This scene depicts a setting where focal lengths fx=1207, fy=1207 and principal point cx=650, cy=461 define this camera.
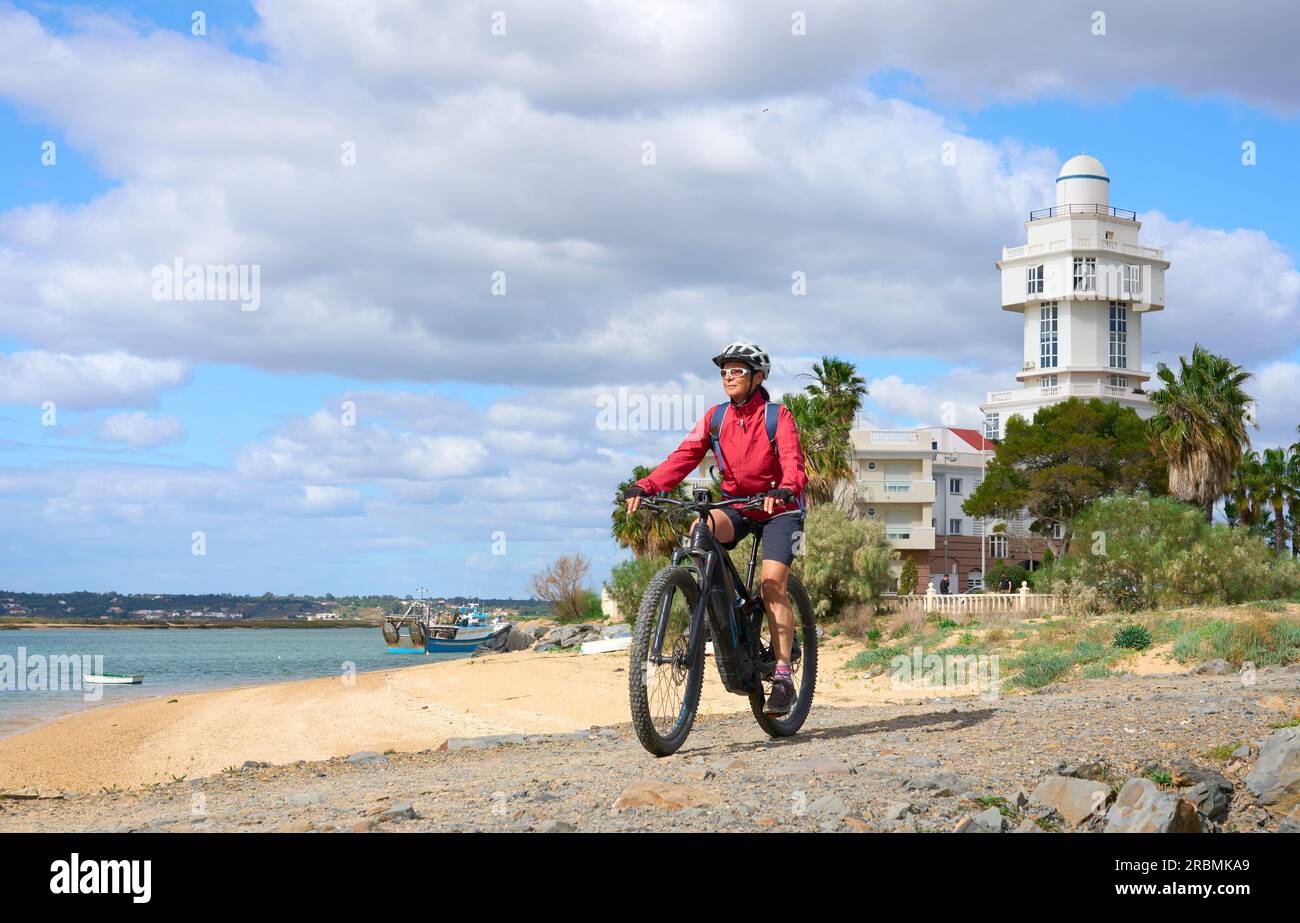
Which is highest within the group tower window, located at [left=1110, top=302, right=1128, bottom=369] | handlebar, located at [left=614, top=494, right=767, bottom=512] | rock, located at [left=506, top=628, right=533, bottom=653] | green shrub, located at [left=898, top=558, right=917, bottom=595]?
tower window, located at [left=1110, top=302, right=1128, bottom=369]

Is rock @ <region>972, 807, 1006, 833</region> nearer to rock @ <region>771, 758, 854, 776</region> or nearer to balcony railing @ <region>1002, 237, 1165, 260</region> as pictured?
rock @ <region>771, 758, 854, 776</region>

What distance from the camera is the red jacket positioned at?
303 inches

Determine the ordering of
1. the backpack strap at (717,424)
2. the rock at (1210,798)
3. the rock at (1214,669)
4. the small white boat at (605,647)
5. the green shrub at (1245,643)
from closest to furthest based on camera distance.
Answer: the rock at (1210,798)
the backpack strap at (717,424)
the rock at (1214,669)
the green shrub at (1245,643)
the small white boat at (605,647)

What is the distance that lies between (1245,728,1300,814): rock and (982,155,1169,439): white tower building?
74.2 metres

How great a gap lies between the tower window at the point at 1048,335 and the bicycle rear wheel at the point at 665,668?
77.6 m

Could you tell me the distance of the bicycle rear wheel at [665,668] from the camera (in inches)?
279

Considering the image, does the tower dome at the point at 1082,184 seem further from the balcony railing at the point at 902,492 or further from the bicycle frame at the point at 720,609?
the bicycle frame at the point at 720,609

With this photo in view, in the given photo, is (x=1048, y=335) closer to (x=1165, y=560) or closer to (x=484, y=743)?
(x=1165, y=560)

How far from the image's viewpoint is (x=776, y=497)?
285 inches

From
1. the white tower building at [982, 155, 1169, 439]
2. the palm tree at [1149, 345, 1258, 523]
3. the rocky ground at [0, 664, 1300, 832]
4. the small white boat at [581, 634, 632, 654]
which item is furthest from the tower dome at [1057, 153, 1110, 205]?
the rocky ground at [0, 664, 1300, 832]

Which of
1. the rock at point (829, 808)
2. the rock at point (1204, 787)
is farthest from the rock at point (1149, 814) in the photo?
the rock at point (829, 808)

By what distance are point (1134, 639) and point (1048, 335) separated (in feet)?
220
